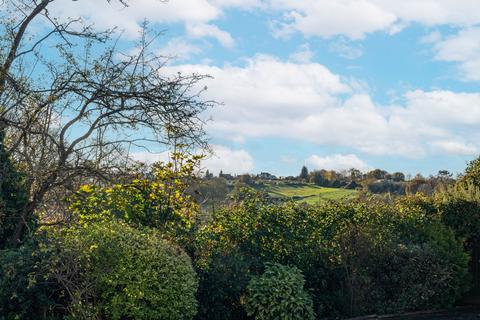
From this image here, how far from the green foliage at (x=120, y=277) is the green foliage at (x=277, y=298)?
149 centimetres

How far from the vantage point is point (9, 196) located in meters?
10.2

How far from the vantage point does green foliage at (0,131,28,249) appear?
9.95 m

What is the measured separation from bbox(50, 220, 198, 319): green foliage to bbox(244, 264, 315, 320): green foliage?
4.90 feet

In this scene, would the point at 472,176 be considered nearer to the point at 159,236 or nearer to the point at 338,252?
the point at 338,252

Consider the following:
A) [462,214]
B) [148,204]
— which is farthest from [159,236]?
[462,214]

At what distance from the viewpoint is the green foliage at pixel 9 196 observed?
392 inches

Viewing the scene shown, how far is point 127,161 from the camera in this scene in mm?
11031

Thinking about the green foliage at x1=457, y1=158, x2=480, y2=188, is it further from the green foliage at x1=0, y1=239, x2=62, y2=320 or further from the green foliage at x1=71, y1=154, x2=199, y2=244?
the green foliage at x1=0, y1=239, x2=62, y2=320

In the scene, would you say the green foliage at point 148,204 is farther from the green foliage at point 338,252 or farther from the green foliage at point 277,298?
the green foliage at point 277,298

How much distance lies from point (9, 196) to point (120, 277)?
3.21 metres

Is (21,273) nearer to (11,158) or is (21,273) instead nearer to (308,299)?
(11,158)

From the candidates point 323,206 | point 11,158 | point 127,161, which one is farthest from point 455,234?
point 11,158

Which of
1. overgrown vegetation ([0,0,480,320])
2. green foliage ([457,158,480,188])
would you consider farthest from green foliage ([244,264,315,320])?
green foliage ([457,158,480,188])

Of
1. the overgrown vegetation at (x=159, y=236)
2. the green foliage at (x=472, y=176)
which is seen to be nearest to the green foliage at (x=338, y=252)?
the overgrown vegetation at (x=159, y=236)
